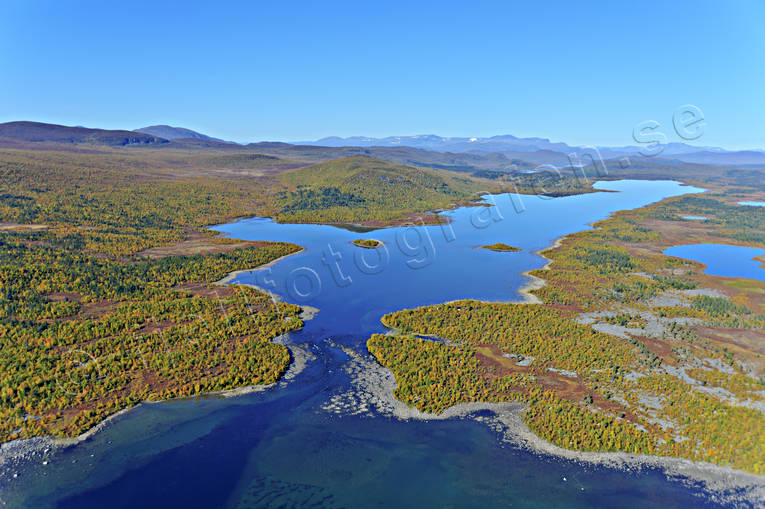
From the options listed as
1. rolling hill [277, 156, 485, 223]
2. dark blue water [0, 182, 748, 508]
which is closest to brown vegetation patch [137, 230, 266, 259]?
rolling hill [277, 156, 485, 223]

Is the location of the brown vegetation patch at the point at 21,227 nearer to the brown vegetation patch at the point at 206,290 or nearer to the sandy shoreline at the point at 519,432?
the brown vegetation patch at the point at 206,290

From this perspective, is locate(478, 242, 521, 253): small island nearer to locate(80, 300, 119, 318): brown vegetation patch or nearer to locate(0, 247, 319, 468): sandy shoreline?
locate(0, 247, 319, 468): sandy shoreline

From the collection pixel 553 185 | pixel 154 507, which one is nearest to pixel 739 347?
pixel 154 507

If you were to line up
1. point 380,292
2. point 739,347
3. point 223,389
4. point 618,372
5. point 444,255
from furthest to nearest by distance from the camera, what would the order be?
point 444,255 < point 380,292 < point 739,347 < point 618,372 < point 223,389

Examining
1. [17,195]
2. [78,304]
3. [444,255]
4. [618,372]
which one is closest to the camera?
[618,372]

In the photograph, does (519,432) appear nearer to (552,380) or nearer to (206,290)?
(552,380)

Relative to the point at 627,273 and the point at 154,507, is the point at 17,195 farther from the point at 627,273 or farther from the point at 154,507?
the point at 627,273

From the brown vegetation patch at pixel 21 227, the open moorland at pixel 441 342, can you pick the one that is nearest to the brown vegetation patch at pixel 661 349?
the open moorland at pixel 441 342
